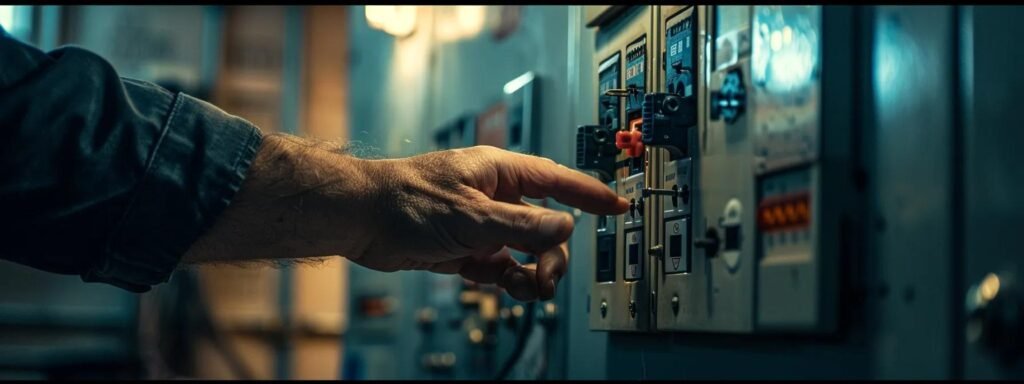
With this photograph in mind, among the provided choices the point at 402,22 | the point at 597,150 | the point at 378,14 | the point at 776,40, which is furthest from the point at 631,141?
the point at 378,14

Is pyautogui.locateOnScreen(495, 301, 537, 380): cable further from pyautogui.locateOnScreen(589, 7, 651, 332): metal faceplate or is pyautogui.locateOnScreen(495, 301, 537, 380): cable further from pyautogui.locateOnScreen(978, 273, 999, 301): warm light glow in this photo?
pyautogui.locateOnScreen(978, 273, 999, 301): warm light glow

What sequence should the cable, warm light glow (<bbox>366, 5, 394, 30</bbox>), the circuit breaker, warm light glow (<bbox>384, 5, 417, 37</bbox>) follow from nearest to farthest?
the circuit breaker
the cable
warm light glow (<bbox>384, 5, 417, 37</bbox>)
warm light glow (<bbox>366, 5, 394, 30</bbox>)

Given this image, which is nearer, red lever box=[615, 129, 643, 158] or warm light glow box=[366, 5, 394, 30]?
red lever box=[615, 129, 643, 158]

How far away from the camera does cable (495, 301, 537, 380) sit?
1904 millimetres

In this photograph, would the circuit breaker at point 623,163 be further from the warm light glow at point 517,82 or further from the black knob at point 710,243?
the warm light glow at point 517,82

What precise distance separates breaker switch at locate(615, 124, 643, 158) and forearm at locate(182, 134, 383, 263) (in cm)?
28

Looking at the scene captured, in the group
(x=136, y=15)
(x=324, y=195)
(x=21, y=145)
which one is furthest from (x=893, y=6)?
(x=136, y=15)

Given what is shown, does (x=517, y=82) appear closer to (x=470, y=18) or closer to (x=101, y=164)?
(x=470, y=18)

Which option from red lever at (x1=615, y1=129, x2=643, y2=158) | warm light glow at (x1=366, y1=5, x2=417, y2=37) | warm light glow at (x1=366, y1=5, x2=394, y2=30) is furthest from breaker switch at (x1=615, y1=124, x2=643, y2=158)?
warm light glow at (x1=366, y1=5, x2=394, y2=30)

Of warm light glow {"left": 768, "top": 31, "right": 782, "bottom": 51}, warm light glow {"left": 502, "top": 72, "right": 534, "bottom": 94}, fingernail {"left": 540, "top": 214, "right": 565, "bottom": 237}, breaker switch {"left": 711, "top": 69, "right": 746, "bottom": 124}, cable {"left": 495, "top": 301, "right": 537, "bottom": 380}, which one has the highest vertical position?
warm light glow {"left": 502, "top": 72, "right": 534, "bottom": 94}

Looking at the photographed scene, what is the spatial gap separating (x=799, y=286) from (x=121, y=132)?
2.42ft

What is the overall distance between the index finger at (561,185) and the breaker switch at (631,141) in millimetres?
52

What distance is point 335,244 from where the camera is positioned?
1.33m

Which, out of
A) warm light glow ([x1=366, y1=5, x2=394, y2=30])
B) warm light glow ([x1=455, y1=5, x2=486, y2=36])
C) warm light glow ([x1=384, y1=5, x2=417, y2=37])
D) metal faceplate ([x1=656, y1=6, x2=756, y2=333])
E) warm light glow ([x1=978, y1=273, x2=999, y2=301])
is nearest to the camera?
warm light glow ([x1=978, y1=273, x2=999, y2=301])
